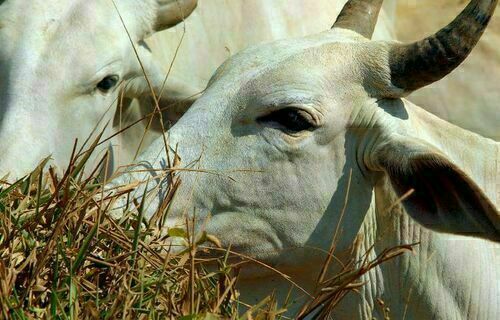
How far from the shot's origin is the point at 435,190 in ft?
15.5

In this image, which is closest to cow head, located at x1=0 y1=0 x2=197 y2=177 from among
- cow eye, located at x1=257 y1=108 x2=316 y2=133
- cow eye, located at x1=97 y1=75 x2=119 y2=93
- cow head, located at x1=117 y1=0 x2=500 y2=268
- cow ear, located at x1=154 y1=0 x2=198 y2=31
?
cow eye, located at x1=97 y1=75 x2=119 y2=93

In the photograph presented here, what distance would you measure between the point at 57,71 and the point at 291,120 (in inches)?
76.4

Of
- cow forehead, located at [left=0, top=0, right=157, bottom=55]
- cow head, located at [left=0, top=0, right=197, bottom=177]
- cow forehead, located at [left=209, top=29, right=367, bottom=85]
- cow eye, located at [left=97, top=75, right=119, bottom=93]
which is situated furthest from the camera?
cow eye, located at [left=97, top=75, right=119, bottom=93]

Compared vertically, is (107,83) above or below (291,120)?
below

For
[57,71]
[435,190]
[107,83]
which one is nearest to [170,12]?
[107,83]

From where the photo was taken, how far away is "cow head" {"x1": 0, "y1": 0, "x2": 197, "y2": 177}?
628 cm

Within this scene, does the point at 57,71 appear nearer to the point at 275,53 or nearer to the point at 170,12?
the point at 170,12

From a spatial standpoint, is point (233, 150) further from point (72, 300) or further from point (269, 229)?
point (72, 300)

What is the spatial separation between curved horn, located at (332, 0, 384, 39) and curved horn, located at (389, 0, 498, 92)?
60 centimetres

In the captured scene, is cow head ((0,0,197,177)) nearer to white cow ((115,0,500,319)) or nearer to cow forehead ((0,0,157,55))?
cow forehead ((0,0,157,55))

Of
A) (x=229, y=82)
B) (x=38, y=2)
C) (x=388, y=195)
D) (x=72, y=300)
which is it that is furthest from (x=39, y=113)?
(x=72, y=300)

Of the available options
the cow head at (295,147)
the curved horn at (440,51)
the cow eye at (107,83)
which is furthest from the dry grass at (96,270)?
the cow eye at (107,83)

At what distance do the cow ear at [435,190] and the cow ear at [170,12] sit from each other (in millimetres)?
2574

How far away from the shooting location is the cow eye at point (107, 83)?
6742 mm
